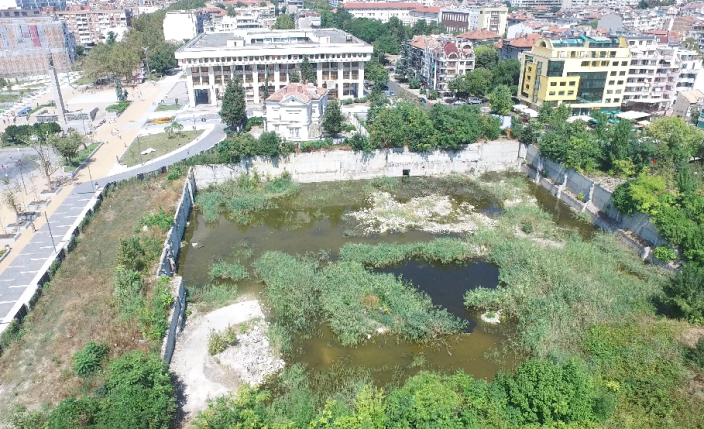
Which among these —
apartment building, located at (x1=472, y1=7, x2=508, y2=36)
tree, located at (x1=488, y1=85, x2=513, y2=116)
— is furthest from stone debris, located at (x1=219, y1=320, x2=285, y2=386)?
apartment building, located at (x1=472, y1=7, x2=508, y2=36)

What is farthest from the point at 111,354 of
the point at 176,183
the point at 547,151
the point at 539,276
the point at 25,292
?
the point at 547,151

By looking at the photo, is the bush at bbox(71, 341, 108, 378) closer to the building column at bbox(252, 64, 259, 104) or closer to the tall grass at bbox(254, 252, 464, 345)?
the tall grass at bbox(254, 252, 464, 345)

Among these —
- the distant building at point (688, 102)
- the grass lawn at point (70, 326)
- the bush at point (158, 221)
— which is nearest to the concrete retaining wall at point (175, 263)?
the bush at point (158, 221)

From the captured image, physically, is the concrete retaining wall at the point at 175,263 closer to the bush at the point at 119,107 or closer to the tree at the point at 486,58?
the bush at the point at 119,107

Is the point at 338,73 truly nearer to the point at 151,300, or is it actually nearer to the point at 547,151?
the point at 547,151

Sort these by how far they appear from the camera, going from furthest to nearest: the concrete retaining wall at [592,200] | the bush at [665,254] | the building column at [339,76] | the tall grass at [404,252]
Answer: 1. the building column at [339,76]
2. the concrete retaining wall at [592,200]
3. the tall grass at [404,252]
4. the bush at [665,254]

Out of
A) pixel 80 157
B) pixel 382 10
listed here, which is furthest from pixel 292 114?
pixel 382 10

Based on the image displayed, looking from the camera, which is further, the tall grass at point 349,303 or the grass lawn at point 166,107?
the grass lawn at point 166,107
